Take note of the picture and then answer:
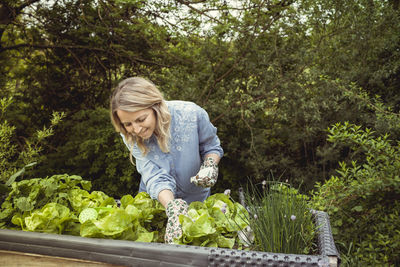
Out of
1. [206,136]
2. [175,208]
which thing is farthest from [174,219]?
[206,136]

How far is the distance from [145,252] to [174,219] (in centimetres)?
24

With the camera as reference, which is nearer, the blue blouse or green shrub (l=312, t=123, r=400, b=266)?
the blue blouse

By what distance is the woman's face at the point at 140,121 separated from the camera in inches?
58.4

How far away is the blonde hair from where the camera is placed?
1.47 metres

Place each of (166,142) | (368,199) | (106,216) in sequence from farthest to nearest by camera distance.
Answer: (368,199)
(166,142)
(106,216)

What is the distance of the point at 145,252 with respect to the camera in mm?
973

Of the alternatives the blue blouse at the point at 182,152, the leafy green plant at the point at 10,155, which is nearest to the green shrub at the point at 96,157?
the leafy green plant at the point at 10,155

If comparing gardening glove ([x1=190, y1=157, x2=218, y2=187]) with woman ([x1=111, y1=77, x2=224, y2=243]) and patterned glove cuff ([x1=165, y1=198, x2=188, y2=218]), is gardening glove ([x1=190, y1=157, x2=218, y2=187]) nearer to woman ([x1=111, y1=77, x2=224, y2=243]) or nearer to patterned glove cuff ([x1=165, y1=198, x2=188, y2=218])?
woman ([x1=111, y1=77, x2=224, y2=243])

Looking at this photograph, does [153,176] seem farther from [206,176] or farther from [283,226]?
[283,226]

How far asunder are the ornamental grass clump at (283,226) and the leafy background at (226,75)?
70.6 inches

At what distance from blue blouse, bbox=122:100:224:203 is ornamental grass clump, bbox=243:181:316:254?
56 centimetres

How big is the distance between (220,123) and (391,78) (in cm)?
205

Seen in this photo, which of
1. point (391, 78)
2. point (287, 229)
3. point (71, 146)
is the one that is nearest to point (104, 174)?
point (71, 146)

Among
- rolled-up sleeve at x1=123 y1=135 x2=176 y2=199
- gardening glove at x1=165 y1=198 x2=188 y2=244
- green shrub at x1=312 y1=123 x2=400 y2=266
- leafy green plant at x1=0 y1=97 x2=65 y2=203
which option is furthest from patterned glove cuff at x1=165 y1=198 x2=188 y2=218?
green shrub at x1=312 y1=123 x2=400 y2=266
